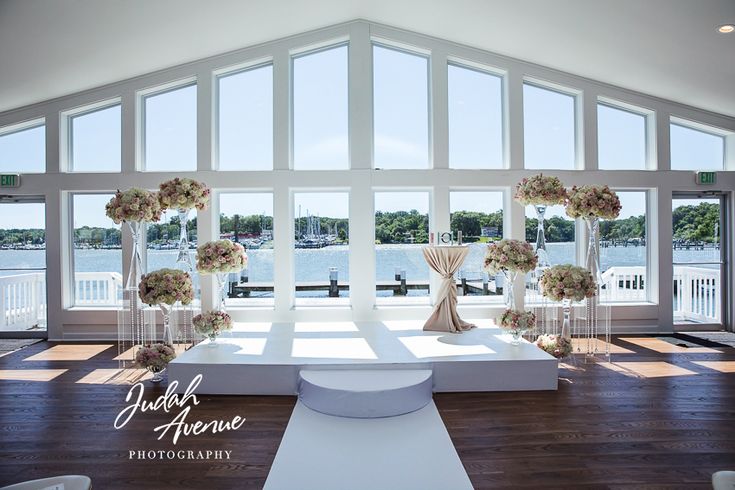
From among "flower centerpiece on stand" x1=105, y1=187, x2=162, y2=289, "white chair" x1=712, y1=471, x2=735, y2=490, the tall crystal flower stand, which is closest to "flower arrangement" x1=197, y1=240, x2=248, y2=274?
"flower centerpiece on stand" x1=105, y1=187, x2=162, y2=289

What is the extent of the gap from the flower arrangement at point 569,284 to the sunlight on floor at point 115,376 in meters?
4.19

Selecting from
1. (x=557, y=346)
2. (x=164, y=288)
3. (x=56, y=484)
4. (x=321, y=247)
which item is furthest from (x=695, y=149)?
(x=56, y=484)

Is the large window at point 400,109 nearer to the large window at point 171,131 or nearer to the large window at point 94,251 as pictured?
the large window at point 171,131

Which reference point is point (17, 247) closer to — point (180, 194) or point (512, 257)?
point (180, 194)

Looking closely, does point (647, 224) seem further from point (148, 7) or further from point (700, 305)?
point (148, 7)

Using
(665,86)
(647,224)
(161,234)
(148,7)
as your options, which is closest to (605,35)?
(665,86)

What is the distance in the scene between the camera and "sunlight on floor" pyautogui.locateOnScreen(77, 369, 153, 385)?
4238mm

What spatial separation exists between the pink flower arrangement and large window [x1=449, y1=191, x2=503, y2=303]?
1.89 metres

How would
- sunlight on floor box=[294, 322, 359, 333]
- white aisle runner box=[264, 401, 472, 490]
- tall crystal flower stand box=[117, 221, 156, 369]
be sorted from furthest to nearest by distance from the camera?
1. sunlight on floor box=[294, 322, 359, 333]
2. tall crystal flower stand box=[117, 221, 156, 369]
3. white aisle runner box=[264, 401, 472, 490]

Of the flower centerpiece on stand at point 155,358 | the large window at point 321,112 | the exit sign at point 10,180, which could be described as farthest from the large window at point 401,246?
the exit sign at point 10,180

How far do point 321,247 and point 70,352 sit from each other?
11.2ft

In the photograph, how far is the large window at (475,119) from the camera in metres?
6.30

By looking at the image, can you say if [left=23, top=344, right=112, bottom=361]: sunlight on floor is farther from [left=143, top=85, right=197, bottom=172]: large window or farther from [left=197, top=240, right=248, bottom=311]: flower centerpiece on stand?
[left=143, top=85, right=197, bottom=172]: large window

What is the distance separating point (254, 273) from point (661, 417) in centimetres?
500
